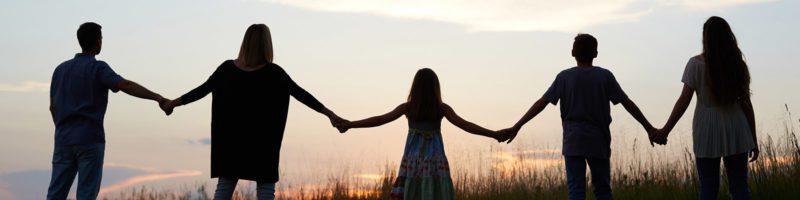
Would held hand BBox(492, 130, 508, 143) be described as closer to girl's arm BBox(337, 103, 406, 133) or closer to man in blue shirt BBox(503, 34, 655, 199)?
man in blue shirt BBox(503, 34, 655, 199)

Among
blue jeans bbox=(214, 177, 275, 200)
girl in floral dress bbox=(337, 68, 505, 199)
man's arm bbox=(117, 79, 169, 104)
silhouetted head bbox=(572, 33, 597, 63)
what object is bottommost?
blue jeans bbox=(214, 177, 275, 200)

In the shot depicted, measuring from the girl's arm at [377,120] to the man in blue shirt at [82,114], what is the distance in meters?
2.00

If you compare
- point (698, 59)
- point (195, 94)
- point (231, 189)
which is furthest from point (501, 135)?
point (195, 94)

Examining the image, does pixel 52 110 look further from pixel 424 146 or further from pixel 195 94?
pixel 424 146

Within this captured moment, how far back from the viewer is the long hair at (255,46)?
25.0 ft

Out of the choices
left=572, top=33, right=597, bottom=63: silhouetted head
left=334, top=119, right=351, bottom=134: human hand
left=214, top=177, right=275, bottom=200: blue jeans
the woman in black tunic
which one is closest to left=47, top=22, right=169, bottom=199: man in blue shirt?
the woman in black tunic

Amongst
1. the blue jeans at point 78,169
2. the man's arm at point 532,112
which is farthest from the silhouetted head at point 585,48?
the blue jeans at point 78,169

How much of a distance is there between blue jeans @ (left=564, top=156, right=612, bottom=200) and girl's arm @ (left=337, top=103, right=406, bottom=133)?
1.53 metres

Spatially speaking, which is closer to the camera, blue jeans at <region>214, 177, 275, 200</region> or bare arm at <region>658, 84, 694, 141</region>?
blue jeans at <region>214, 177, 275, 200</region>

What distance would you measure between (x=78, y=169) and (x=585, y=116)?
4316mm

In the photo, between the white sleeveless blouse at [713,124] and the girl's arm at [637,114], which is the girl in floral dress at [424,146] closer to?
the girl's arm at [637,114]

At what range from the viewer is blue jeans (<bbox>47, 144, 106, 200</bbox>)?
7.68m

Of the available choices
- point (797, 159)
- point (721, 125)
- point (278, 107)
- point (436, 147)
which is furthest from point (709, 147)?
point (797, 159)

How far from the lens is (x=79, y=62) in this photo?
794 cm
